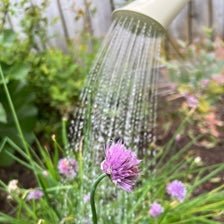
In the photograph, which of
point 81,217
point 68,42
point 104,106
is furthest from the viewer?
point 68,42

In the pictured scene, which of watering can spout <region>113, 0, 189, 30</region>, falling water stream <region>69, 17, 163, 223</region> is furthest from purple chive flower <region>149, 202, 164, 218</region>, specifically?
watering can spout <region>113, 0, 189, 30</region>

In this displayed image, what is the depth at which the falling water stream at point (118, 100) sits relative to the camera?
1941mm

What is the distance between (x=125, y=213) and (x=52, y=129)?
0.75 metres

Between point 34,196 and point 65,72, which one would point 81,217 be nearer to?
point 34,196

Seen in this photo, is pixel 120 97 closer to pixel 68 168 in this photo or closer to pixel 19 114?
pixel 19 114

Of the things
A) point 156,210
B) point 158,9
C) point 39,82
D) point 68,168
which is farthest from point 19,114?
point 158,9

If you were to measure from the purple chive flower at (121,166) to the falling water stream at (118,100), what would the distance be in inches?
33.6

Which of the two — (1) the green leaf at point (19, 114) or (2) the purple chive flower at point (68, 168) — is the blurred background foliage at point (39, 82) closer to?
(1) the green leaf at point (19, 114)

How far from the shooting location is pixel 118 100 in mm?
2254

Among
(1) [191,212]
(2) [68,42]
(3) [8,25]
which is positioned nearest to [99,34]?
(2) [68,42]

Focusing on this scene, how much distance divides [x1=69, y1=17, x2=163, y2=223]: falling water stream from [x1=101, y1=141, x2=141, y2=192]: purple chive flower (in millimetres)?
854

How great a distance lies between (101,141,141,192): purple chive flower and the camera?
922 mm

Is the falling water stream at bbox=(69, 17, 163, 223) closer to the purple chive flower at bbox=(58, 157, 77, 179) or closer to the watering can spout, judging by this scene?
the purple chive flower at bbox=(58, 157, 77, 179)

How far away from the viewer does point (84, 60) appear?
2.51 m
